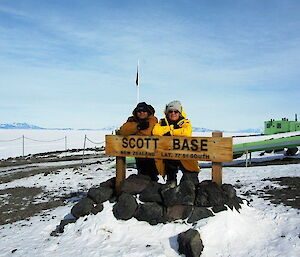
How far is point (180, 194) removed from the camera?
5816mm

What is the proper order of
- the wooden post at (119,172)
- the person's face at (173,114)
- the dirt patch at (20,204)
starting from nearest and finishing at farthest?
the person's face at (173,114) → the wooden post at (119,172) → the dirt patch at (20,204)

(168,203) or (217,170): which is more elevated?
(217,170)

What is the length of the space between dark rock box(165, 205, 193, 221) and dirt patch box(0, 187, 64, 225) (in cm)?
394

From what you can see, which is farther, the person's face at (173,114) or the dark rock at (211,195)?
the person's face at (173,114)

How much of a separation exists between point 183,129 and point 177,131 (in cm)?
14

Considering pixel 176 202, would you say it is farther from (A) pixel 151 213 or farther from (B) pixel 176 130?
(B) pixel 176 130

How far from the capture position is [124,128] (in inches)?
265

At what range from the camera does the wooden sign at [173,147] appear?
5.91 m

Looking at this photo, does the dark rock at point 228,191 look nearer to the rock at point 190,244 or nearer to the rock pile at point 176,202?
the rock pile at point 176,202

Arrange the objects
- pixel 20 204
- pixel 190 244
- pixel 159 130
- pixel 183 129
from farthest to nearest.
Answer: pixel 20 204
pixel 159 130
pixel 183 129
pixel 190 244

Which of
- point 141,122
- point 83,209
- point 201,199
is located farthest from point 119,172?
point 201,199

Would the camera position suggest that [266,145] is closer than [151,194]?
No

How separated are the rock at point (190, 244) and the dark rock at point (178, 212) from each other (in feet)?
2.35

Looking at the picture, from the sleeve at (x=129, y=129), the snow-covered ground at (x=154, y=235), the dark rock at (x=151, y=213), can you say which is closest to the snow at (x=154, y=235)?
the snow-covered ground at (x=154, y=235)
